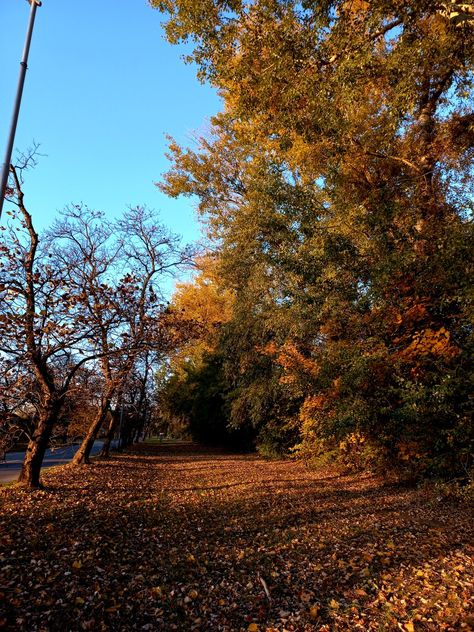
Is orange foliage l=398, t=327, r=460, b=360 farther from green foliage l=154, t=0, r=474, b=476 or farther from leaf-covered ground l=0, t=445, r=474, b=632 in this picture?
leaf-covered ground l=0, t=445, r=474, b=632

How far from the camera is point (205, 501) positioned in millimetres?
9820

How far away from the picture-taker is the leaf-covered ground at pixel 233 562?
4.12 metres

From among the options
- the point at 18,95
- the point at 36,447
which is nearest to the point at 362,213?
the point at 18,95

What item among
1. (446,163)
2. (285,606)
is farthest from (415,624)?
(446,163)

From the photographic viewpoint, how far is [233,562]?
572 centimetres

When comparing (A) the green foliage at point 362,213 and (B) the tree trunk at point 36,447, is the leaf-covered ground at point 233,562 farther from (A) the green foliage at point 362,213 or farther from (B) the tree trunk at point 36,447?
(A) the green foliage at point 362,213

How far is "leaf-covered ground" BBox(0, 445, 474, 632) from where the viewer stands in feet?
13.5

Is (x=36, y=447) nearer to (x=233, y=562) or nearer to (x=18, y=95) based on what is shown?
(x=233, y=562)

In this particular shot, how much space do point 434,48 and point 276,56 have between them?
284 centimetres

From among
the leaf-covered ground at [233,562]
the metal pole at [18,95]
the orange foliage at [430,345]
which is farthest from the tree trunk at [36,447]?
the orange foliage at [430,345]

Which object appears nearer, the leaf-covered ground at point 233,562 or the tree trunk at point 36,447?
the leaf-covered ground at point 233,562

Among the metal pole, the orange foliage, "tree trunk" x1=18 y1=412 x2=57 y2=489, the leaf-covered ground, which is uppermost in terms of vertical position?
the metal pole

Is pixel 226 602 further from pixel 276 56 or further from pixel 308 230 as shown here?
pixel 308 230

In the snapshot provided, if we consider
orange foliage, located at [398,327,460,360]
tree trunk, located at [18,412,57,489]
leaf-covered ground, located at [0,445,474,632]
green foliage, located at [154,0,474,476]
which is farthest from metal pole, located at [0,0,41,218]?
orange foliage, located at [398,327,460,360]
